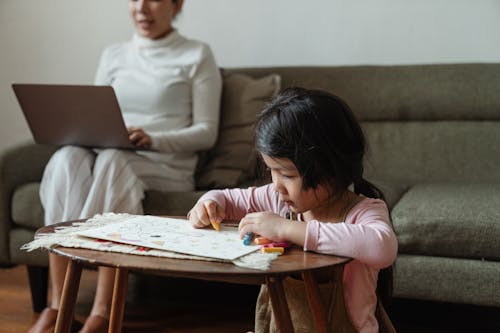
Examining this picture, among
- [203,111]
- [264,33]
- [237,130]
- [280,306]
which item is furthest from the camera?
[264,33]

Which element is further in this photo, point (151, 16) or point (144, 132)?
point (151, 16)

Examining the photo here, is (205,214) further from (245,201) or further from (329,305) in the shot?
(329,305)

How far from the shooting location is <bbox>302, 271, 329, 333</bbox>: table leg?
3.26ft

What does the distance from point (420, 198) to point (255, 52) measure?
1.14 m

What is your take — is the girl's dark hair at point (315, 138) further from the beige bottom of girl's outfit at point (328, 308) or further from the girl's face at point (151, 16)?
the girl's face at point (151, 16)

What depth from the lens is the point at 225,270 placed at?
36.4 inches

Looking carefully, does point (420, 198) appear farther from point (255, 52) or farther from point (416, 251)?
point (255, 52)

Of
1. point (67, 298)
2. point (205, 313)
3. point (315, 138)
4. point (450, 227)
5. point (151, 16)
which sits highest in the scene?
point (151, 16)

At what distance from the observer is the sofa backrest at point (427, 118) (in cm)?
218

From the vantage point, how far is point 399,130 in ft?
7.45

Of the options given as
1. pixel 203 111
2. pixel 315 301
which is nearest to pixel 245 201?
pixel 315 301

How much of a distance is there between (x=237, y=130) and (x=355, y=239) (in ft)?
4.25

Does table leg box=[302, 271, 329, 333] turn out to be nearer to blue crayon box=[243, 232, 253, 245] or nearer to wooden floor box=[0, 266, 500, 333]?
blue crayon box=[243, 232, 253, 245]

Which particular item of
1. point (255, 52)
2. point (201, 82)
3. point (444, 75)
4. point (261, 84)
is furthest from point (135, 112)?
point (444, 75)
